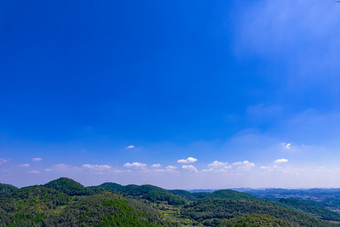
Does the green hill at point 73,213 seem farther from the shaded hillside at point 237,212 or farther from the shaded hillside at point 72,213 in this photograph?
the shaded hillside at point 237,212

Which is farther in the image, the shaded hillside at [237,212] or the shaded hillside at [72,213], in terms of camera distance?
the shaded hillside at [237,212]

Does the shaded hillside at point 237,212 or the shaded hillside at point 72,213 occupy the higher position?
the shaded hillside at point 72,213

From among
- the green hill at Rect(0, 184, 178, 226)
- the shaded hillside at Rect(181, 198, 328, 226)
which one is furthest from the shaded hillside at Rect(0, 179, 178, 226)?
the shaded hillside at Rect(181, 198, 328, 226)

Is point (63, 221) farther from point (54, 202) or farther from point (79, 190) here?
point (79, 190)

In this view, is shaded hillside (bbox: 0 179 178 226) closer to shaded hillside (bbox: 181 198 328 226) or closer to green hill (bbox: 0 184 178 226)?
green hill (bbox: 0 184 178 226)

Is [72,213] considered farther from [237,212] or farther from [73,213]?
[237,212]

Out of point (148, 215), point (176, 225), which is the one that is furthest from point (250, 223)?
point (148, 215)

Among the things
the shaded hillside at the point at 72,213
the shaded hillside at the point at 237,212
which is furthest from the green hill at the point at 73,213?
the shaded hillside at the point at 237,212

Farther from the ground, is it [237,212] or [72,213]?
[72,213]

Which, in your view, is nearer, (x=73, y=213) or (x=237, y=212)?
(x=73, y=213)

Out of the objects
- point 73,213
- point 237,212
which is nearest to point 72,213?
point 73,213

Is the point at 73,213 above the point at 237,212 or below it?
above
